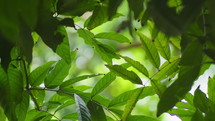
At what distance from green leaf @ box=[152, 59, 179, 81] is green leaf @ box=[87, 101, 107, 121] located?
0.14m

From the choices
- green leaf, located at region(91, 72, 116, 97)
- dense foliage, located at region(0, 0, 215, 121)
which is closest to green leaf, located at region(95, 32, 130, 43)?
dense foliage, located at region(0, 0, 215, 121)

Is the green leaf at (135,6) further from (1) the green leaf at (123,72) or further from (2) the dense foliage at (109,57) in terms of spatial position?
(1) the green leaf at (123,72)

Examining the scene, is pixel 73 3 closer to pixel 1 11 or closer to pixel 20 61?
pixel 1 11

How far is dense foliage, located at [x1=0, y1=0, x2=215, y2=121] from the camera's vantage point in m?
0.37

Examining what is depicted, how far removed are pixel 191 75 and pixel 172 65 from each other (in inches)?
10.0

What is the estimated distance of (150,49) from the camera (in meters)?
0.78

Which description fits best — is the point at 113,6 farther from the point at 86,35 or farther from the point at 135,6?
the point at 86,35

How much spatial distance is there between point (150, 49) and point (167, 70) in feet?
0.20

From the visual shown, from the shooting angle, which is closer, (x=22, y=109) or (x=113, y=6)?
(x=113, y=6)

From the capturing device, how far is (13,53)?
728mm

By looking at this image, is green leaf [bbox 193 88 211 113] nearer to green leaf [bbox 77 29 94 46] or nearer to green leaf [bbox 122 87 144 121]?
green leaf [bbox 122 87 144 121]

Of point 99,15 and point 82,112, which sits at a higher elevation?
point 99,15

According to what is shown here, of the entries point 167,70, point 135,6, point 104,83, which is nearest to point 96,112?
point 104,83

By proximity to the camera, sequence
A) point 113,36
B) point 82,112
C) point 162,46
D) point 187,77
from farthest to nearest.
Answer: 1. point 113,36
2. point 162,46
3. point 82,112
4. point 187,77
